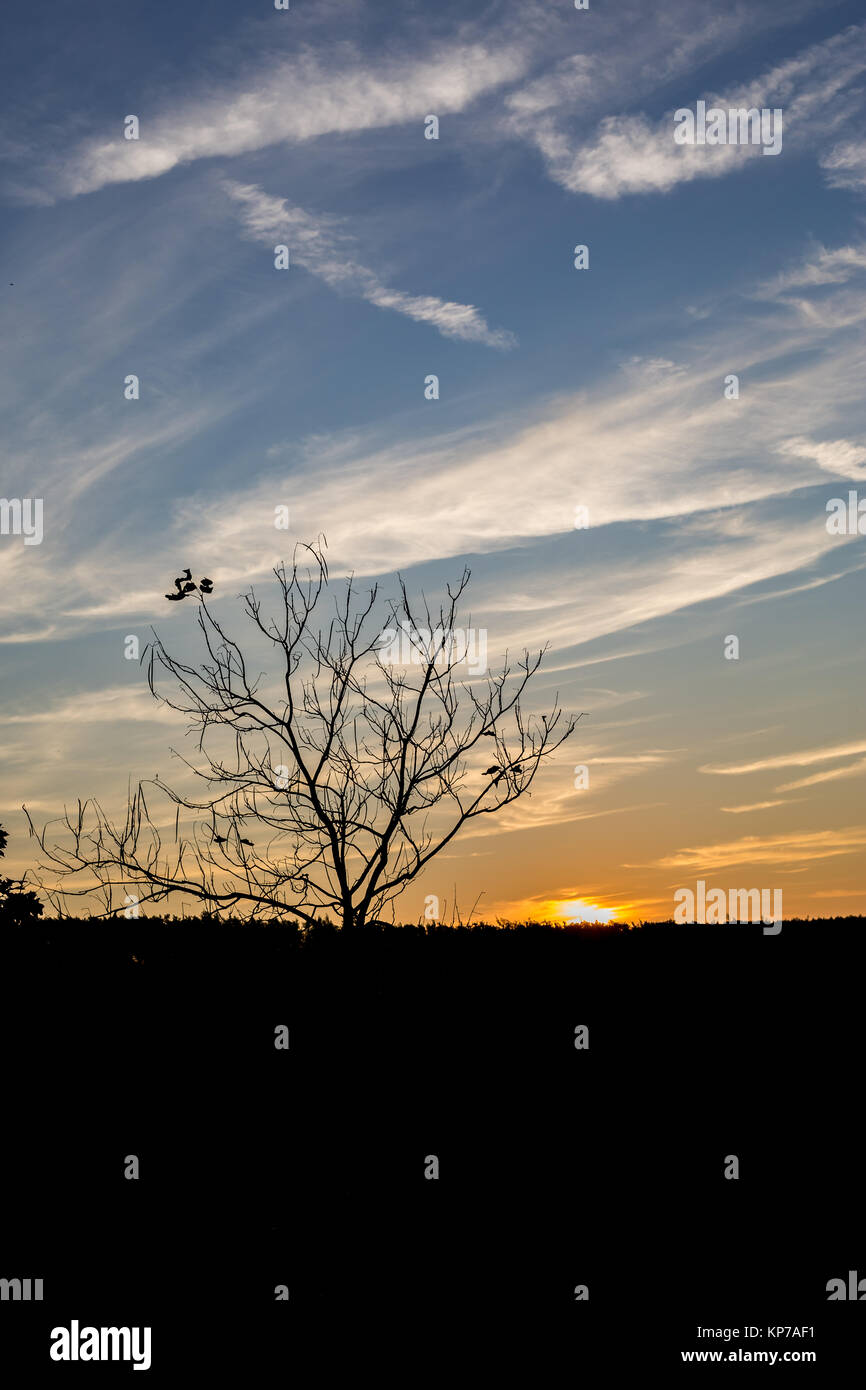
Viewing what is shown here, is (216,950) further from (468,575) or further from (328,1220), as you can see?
(468,575)

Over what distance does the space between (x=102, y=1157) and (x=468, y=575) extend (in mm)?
6808

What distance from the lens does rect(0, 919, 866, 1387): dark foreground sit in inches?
289

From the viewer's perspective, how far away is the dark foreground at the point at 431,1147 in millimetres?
7328

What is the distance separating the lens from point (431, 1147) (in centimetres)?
862
